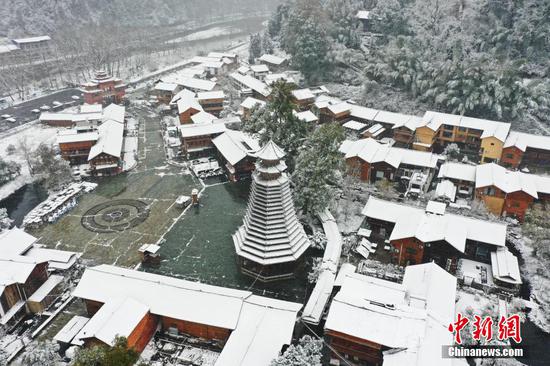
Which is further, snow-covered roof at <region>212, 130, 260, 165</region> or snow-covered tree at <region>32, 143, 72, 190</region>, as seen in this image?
snow-covered roof at <region>212, 130, 260, 165</region>

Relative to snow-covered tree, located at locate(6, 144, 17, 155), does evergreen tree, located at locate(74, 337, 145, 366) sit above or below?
above

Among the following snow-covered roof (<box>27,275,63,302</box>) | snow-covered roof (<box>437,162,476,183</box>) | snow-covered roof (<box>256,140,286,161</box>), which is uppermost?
snow-covered roof (<box>256,140,286,161</box>)

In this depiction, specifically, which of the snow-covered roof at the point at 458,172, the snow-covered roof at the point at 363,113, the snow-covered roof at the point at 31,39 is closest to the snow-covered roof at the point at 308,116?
the snow-covered roof at the point at 363,113

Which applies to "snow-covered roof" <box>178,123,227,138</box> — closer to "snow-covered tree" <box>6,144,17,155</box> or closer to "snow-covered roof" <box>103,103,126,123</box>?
"snow-covered roof" <box>103,103,126,123</box>

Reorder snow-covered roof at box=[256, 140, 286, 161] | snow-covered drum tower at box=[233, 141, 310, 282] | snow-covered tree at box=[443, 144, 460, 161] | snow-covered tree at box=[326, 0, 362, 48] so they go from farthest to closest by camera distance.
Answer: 1. snow-covered tree at box=[326, 0, 362, 48]
2. snow-covered tree at box=[443, 144, 460, 161]
3. snow-covered drum tower at box=[233, 141, 310, 282]
4. snow-covered roof at box=[256, 140, 286, 161]

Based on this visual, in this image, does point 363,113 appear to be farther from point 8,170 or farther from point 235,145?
point 8,170

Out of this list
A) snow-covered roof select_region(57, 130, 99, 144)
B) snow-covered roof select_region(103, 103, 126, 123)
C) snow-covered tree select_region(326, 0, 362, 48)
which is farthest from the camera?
snow-covered tree select_region(326, 0, 362, 48)

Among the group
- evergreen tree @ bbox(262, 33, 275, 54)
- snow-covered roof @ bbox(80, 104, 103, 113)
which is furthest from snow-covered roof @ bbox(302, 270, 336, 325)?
evergreen tree @ bbox(262, 33, 275, 54)
